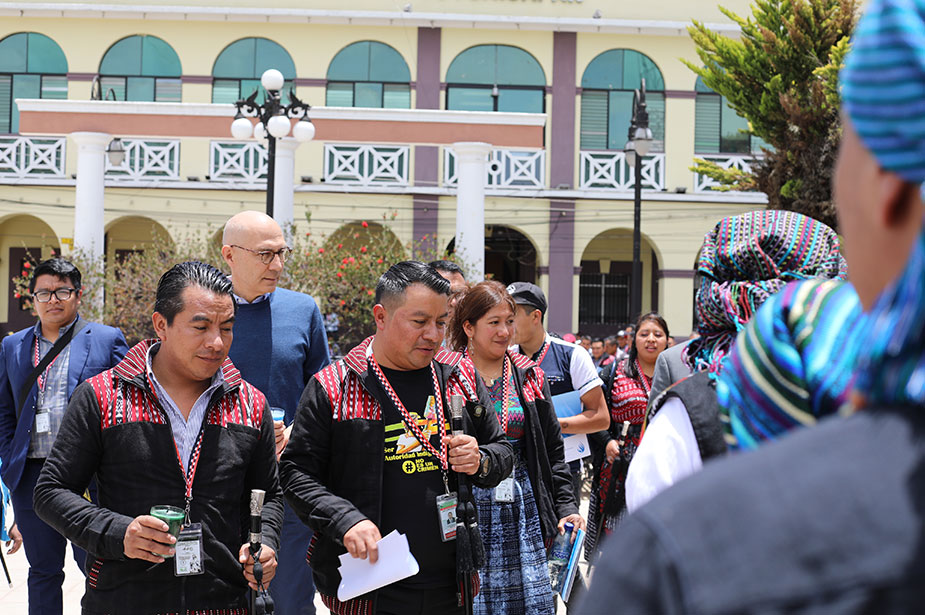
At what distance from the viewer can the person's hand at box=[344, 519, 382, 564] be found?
3.35 m

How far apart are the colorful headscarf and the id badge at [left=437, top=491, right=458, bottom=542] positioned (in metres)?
2.30

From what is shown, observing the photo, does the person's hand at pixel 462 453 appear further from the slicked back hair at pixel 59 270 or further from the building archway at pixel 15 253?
the building archway at pixel 15 253

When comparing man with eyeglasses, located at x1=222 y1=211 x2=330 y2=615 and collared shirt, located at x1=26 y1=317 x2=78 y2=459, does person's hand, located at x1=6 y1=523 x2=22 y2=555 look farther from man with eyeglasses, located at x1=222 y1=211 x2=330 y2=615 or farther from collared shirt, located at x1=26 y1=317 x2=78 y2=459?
man with eyeglasses, located at x1=222 y1=211 x2=330 y2=615

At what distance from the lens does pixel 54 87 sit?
25.6 meters

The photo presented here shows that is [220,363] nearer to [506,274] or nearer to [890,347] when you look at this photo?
[890,347]

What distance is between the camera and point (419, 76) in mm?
25219

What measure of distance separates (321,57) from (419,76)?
2.68 meters

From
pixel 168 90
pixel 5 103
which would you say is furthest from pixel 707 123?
pixel 5 103

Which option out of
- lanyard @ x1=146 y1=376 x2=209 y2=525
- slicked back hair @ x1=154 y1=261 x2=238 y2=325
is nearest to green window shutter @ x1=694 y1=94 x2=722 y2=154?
slicked back hair @ x1=154 y1=261 x2=238 y2=325

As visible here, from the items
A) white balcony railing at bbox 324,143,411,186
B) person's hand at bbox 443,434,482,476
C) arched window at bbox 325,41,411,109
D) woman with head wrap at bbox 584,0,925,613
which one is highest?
arched window at bbox 325,41,411,109

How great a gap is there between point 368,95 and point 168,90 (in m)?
5.41

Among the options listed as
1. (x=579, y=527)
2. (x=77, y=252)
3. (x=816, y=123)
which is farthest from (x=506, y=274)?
(x=579, y=527)

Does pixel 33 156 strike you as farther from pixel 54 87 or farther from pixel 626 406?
pixel 626 406

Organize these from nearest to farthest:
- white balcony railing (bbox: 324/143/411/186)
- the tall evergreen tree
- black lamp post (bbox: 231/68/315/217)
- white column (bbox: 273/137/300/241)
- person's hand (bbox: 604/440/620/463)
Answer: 1. person's hand (bbox: 604/440/620/463)
2. the tall evergreen tree
3. black lamp post (bbox: 231/68/315/217)
4. white column (bbox: 273/137/300/241)
5. white balcony railing (bbox: 324/143/411/186)
